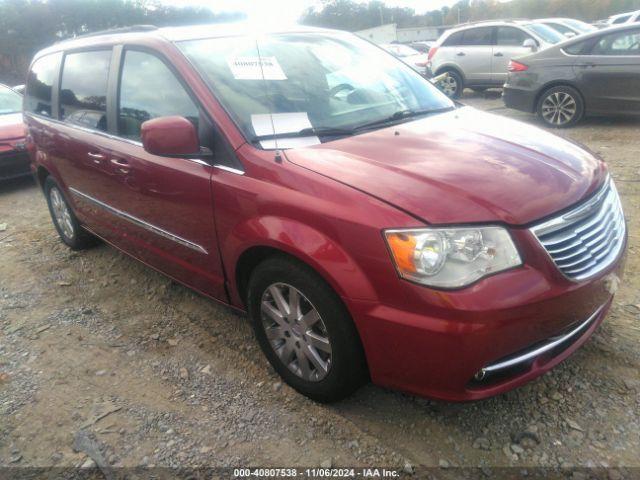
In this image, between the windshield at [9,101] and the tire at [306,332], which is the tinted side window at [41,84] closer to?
the tire at [306,332]

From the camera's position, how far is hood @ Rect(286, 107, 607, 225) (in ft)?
6.32

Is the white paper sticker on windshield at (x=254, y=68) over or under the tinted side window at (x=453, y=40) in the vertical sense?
over

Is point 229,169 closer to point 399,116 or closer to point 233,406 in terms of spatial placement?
point 399,116

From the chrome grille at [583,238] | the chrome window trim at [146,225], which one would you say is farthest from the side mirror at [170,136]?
the chrome grille at [583,238]

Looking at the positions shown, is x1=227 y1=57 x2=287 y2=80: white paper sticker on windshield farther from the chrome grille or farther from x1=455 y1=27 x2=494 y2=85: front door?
x1=455 y1=27 x2=494 y2=85: front door

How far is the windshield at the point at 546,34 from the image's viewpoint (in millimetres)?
10144

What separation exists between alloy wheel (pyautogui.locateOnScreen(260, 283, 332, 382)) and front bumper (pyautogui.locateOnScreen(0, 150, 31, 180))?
5.79 meters

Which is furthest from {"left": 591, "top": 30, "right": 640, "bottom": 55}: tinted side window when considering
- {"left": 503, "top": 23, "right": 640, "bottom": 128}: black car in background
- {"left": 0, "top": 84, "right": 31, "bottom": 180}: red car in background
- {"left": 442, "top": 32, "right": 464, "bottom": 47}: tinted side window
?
{"left": 0, "top": 84, "right": 31, "bottom": 180}: red car in background

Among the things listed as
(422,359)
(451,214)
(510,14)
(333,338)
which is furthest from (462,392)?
(510,14)

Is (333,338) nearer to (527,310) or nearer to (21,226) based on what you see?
(527,310)

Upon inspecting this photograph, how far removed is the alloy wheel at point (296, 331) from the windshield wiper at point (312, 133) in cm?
70

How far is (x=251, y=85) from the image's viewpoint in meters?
2.63

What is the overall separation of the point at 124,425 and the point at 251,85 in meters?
1.78

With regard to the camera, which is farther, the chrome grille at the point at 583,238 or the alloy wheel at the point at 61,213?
the alloy wheel at the point at 61,213
